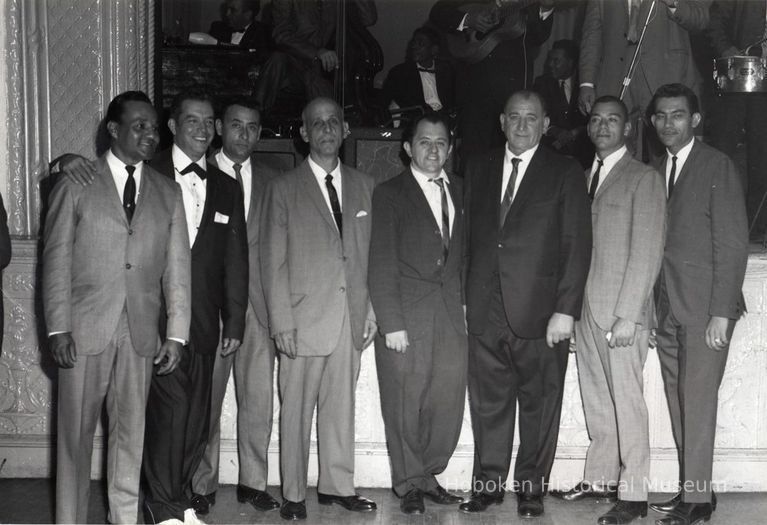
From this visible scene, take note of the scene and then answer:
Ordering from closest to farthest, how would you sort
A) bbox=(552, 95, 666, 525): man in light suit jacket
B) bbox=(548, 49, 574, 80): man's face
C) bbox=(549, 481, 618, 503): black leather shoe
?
bbox=(552, 95, 666, 525): man in light suit jacket < bbox=(549, 481, 618, 503): black leather shoe < bbox=(548, 49, 574, 80): man's face

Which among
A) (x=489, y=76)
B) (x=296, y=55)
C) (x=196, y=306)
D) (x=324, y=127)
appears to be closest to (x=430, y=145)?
(x=324, y=127)

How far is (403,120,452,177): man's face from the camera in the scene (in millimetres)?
3992

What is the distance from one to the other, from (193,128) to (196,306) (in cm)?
77

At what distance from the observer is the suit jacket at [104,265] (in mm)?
3365

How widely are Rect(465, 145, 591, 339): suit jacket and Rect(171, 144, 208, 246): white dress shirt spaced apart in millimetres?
1216

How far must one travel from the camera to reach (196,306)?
3.82 metres

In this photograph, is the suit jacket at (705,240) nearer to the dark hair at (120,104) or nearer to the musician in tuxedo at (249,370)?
the musician in tuxedo at (249,370)

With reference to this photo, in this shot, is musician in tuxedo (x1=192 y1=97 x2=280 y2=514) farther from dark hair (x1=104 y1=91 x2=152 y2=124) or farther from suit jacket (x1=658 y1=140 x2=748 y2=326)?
suit jacket (x1=658 y1=140 x2=748 y2=326)

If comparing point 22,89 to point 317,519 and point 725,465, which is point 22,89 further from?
point 725,465

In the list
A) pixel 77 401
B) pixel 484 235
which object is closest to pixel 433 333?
pixel 484 235

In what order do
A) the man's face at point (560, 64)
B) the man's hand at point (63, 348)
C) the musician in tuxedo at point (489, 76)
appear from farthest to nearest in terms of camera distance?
the man's face at point (560, 64), the musician in tuxedo at point (489, 76), the man's hand at point (63, 348)

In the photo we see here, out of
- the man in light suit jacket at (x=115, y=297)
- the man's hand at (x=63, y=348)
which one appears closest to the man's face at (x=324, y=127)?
the man in light suit jacket at (x=115, y=297)

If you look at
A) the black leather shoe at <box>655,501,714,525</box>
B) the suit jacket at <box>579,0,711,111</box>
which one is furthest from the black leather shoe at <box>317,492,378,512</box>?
the suit jacket at <box>579,0,711,111</box>

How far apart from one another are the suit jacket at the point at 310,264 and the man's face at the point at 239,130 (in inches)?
10.3
